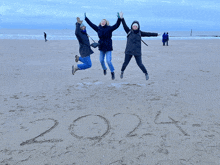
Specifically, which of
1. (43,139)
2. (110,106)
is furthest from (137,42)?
(43,139)

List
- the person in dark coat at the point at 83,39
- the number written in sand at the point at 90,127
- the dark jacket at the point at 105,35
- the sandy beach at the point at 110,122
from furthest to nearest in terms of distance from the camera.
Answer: the dark jacket at the point at 105,35 < the person in dark coat at the point at 83,39 < the number written in sand at the point at 90,127 < the sandy beach at the point at 110,122

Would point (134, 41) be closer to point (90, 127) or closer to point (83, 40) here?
point (83, 40)

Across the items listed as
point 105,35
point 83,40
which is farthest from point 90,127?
point 105,35

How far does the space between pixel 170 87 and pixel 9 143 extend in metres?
4.20

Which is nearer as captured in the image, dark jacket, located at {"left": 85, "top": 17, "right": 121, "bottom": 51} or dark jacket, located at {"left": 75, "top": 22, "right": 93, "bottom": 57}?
dark jacket, located at {"left": 75, "top": 22, "right": 93, "bottom": 57}

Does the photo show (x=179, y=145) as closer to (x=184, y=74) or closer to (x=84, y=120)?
(x=84, y=120)

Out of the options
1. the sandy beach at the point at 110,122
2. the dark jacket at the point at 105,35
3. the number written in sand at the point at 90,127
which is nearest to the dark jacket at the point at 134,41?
the dark jacket at the point at 105,35

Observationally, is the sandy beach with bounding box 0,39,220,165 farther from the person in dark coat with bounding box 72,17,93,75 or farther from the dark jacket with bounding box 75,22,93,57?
the dark jacket with bounding box 75,22,93,57

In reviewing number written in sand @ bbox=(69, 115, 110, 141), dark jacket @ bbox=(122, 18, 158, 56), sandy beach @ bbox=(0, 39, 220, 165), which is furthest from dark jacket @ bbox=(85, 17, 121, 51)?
number written in sand @ bbox=(69, 115, 110, 141)

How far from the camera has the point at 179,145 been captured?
2561mm

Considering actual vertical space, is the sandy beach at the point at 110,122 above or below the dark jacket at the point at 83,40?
below

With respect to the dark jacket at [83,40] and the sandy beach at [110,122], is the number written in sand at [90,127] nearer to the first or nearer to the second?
the sandy beach at [110,122]

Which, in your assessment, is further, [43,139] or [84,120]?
[84,120]

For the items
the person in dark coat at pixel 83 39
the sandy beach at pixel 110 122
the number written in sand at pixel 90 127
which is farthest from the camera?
the person in dark coat at pixel 83 39
